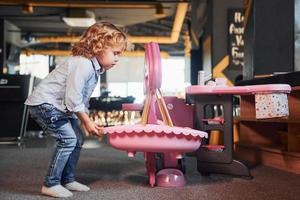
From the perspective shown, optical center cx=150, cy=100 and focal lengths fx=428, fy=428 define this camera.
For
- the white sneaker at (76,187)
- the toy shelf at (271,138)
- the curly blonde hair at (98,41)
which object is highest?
the curly blonde hair at (98,41)

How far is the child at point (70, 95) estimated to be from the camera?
204 centimetres

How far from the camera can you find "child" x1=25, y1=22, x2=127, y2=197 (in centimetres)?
204

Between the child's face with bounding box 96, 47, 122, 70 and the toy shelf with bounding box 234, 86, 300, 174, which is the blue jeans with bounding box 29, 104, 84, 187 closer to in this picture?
the child's face with bounding box 96, 47, 122, 70

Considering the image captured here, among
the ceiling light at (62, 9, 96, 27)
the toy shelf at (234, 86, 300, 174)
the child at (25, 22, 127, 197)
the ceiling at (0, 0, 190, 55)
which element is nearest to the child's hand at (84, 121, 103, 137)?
the child at (25, 22, 127, 197)

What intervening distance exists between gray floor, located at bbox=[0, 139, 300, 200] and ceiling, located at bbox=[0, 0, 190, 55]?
10.1 feet

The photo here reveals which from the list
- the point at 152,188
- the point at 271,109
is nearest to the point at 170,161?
the point at 152,188

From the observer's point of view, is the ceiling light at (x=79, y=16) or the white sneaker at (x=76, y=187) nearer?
the white sneaker at (x=76, y=187)

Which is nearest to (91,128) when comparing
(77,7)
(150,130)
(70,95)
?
(70,95)

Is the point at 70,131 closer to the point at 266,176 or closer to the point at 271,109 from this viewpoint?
the point at 271,109

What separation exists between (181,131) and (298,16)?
2.30 meters

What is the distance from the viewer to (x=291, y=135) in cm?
306

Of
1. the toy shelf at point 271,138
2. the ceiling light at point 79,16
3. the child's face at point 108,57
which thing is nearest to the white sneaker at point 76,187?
the child's face at point 108,57

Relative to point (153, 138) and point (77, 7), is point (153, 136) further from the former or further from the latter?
point (77, 7)

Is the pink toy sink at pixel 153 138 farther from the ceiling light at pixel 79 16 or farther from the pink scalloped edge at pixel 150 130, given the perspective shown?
the ceiling light at pixel 79 16
